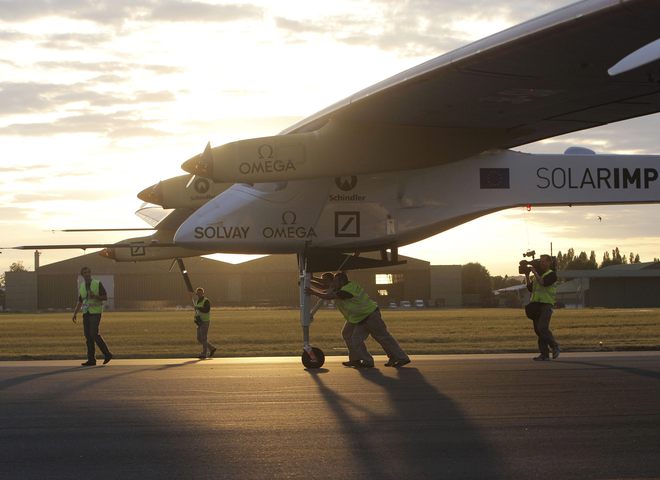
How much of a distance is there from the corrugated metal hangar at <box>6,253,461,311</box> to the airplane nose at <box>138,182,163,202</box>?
7758 cm

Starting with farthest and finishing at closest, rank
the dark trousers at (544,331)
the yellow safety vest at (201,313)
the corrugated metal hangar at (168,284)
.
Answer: the corrugated metal hangar at (168,284), the yellow safety vest at (201,313), the dark trousers at (544,331)

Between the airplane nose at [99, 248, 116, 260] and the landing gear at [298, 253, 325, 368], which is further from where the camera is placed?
the airplane nose at [99, 248, 116, 260]

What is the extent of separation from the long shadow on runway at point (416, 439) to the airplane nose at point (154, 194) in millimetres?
9453

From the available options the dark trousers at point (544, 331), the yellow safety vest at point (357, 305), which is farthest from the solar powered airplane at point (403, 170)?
the dark trousers at point (544, 331)

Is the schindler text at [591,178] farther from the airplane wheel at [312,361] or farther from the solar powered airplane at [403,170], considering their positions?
the airplane wheel at [312,361]

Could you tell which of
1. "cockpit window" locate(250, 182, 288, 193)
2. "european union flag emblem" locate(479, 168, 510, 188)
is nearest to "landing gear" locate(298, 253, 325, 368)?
"cockpit window" locate(250, 182, 288, 193)

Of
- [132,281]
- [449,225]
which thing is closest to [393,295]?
[132,281]

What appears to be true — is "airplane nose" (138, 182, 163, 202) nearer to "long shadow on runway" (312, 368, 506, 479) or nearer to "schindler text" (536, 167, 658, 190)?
"schindler text" (536, 167, 658, 190)

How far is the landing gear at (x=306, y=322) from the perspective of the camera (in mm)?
16797

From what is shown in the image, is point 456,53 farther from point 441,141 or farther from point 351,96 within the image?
point 441,141

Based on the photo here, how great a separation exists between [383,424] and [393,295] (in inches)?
3741

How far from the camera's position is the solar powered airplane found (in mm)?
16578

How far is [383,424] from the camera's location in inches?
392

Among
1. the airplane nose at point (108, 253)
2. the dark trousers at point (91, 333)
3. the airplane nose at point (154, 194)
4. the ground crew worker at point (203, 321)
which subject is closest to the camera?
the dark trousers at point (91, 333)
